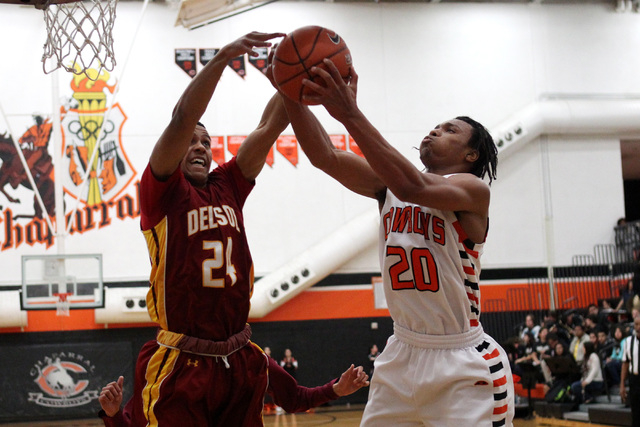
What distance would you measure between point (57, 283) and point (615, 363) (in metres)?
9.73

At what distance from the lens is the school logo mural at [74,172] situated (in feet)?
57.4

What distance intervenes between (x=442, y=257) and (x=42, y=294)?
469 inches

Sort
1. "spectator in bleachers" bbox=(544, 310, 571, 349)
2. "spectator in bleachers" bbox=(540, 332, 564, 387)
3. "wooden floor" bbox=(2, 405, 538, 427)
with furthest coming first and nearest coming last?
"spectator in bleachers" bbox=(544, 310, 571, 349) → "spectator in bleachers" bbox=(540, 332, 564, 387) → "wooden floor" bbox=(2, 405, 538, 427)

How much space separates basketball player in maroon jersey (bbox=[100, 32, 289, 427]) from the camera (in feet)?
11.0

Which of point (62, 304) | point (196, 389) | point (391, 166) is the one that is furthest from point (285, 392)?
point (62, 304)

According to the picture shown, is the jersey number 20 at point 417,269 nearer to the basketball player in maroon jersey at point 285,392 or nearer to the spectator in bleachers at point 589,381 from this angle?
the basketball player in maroon jersey at point 285,392

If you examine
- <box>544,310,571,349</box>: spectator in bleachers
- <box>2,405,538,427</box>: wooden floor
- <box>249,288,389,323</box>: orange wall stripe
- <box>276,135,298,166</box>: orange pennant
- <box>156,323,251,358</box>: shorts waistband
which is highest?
<box>276,135,298,166</box>: orange pennant

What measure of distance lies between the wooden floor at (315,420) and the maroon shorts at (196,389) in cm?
957

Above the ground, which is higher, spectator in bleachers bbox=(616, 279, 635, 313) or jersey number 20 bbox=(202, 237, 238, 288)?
jersey number 20 bbox=(202, 237, 238, 288)

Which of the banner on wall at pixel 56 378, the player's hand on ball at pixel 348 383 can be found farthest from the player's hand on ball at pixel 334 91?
the banner on wall at pixel 56 378

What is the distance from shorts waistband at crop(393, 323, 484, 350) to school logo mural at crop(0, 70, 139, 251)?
14.7 meters

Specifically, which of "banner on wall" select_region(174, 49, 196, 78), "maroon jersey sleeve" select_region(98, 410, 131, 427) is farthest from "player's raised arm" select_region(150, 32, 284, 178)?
"banner on wall" select_region(174, 49, 196, 78)

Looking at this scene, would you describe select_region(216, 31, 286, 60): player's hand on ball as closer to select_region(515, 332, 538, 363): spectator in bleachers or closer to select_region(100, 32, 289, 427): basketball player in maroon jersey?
select_region(100, 32, 289, 427): basketball player in maroon jersey

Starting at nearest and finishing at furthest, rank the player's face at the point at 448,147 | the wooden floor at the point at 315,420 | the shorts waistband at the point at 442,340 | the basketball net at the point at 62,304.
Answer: the shorts waistband at the point at 442,340
the player's face at the point at 448,147
the wooden floor at the point at 315,420
the basketball net at the point at 62,304
